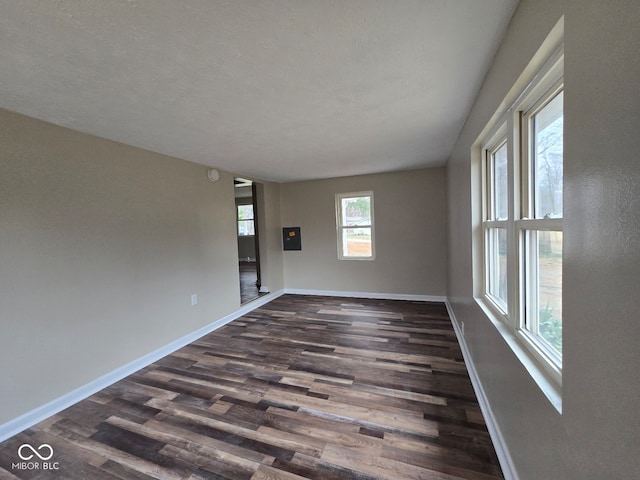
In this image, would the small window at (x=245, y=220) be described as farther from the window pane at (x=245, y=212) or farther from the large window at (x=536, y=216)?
the large window at (x=536, y=216)

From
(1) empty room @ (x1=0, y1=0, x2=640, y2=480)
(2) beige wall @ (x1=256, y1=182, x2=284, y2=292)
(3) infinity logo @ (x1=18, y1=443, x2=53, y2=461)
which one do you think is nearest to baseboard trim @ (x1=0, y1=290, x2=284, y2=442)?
(1) empty room @ (x1=0, y1=0, x2=640, y2=480)

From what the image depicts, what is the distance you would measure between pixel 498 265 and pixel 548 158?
1039 mm

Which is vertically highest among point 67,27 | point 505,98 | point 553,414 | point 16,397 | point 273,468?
point 67,27

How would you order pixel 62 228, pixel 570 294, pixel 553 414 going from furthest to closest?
pixel 62 228
pixel 553 414
pixel 570 294

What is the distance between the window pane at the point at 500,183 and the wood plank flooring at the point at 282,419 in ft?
4.67

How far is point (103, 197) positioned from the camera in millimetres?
2404

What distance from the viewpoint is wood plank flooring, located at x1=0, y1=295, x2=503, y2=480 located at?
1.51 m

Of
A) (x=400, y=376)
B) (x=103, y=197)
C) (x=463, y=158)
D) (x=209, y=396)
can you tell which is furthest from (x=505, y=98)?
(x=103, y=197)

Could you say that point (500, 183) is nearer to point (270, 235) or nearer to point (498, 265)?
point (498, 265)

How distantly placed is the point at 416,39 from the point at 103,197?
276 cm

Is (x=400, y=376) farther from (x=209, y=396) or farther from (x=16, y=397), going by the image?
(x=16, y=397)

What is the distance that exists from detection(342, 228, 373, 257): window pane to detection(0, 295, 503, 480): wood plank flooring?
2027 millimetres

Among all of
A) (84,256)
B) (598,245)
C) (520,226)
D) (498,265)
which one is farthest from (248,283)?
(598,245)

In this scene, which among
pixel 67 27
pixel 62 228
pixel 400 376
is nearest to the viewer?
pixel 67 27
